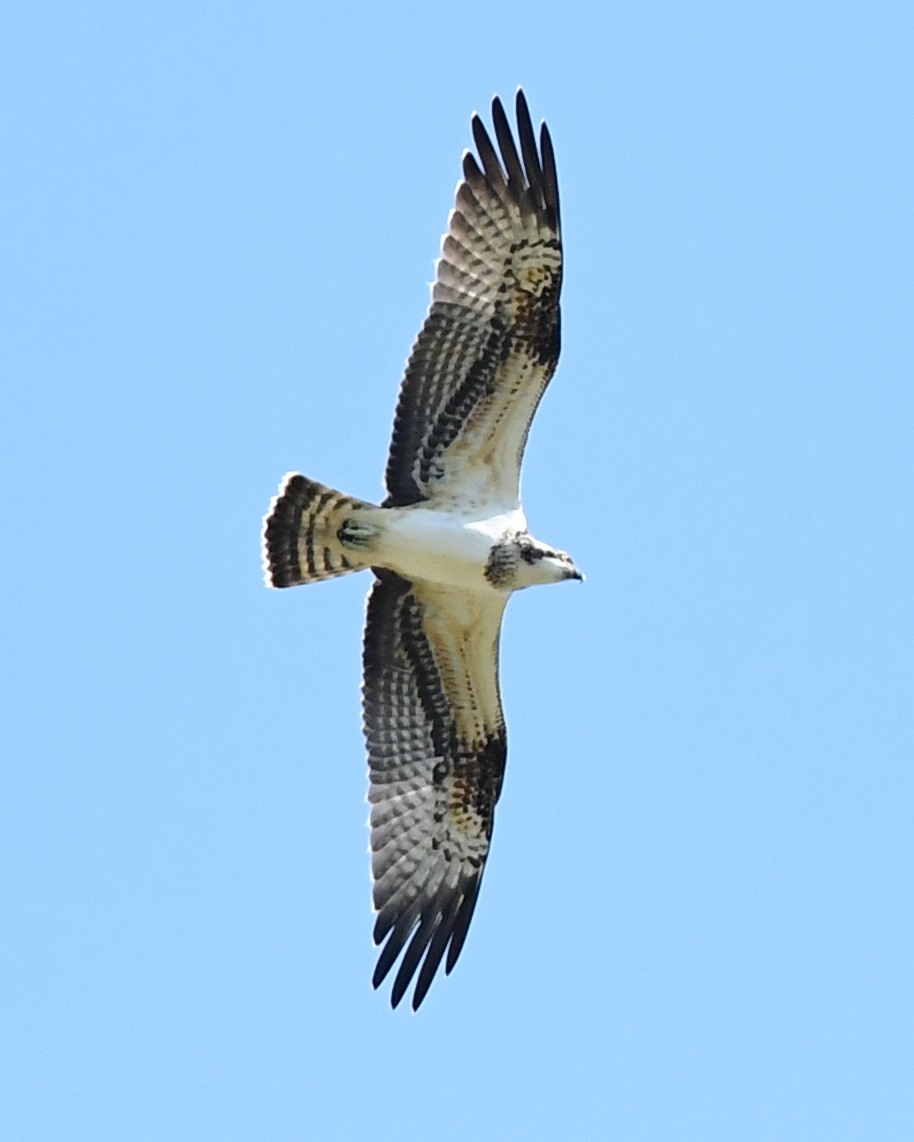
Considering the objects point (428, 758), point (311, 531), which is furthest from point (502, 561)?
point (428, 758)

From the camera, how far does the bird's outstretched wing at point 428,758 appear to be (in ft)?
42.8

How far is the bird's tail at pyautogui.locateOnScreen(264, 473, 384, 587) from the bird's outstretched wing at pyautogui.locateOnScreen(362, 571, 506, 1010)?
1.20 feet

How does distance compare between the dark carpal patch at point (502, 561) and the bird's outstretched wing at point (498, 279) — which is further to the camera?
the dark carpal patch at point (502, 561)

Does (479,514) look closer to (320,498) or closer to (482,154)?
(320,498)

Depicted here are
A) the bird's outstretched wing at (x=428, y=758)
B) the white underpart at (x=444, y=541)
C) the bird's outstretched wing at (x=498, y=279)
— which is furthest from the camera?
the bird's outstretched wing at (x=428, y=758)

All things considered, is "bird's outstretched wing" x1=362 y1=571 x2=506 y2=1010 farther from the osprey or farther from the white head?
the white head

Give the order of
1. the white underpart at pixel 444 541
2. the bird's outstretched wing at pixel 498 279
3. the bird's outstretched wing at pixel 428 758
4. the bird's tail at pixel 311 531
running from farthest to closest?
the bird's outstretched wing at pixel 428 758 < the bird's tail at pixel 311 531 < the white underpart at pixel 444 541 < the bird's outstretched wing at pixel 498 279

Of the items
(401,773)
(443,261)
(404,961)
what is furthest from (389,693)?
(443,261)

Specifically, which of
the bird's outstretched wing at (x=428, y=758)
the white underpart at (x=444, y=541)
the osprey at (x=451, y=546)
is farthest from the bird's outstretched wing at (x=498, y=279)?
the bird's outstretched wing at (x=428, y=758)

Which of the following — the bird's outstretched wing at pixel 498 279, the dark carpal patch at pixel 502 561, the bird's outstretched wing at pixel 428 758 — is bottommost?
the bird's outstretched wing at pixel 428 758

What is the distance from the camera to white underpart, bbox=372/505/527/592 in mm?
12539

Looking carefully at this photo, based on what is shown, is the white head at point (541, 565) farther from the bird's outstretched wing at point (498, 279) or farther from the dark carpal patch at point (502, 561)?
the bird's outstretched wing at point (498, 279)

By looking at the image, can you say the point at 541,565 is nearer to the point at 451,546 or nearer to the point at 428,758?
the point at 451,546

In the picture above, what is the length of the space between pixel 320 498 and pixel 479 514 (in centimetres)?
80
